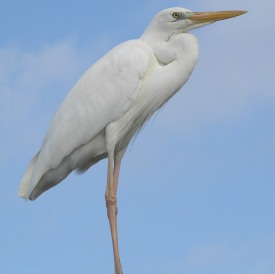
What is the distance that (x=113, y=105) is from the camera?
760cm

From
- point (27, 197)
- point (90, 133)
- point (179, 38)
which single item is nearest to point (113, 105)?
point (90, 133)

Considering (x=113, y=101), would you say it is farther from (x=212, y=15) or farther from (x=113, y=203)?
(x=212, y=15)

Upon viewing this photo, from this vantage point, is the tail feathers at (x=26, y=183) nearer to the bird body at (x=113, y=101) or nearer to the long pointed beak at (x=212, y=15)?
the bird body at (x=113, y=101)

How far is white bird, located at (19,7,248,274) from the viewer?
760 cm

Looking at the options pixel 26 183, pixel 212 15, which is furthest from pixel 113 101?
pixel 26 183

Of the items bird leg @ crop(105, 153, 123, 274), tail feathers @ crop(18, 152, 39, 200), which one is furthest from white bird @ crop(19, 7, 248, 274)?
tail feathers @ crop(18, 152, 39, 200)

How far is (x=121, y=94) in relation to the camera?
24.8ft

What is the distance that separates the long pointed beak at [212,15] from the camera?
774 cm

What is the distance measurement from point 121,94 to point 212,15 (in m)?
1.22

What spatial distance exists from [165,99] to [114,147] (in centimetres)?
71

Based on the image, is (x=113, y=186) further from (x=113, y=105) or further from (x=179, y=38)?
(x=179, y=38)

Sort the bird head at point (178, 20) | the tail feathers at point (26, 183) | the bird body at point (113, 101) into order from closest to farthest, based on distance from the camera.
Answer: the bird body at point (113, 101) < the bird head at point (178, 20) < the tail feathers at point (26, 183)

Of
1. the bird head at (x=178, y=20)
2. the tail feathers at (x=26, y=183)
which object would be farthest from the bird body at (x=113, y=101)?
the tail feathers at (x=26, y=183)

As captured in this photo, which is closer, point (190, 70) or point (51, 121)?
point (190, 70)
